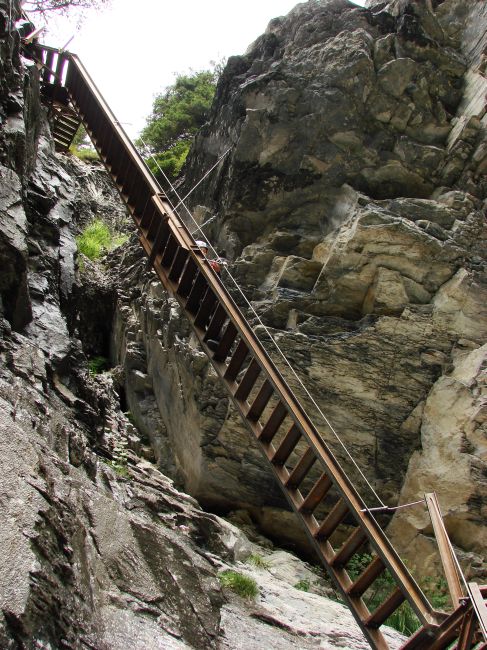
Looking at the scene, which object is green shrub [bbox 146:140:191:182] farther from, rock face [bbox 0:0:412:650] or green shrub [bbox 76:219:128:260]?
rock face [bbox 0:0:412:650]

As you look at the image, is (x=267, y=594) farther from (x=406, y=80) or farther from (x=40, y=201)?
(x=406, y=80)

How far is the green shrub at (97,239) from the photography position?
17.1 metres

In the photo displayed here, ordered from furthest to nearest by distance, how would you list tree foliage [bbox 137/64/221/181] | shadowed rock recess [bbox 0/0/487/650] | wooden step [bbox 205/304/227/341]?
1. tree foliage [bbox 137/64/221/181]
2. wooden step [bbox 205/304/227/341]
3. shadowed rock recess [bbox 0/0/487/650]

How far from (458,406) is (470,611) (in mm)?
5169

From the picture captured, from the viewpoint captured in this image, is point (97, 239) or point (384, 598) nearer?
point (384, 598)

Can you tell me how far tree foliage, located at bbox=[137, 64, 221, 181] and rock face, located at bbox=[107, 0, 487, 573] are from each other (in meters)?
8.99

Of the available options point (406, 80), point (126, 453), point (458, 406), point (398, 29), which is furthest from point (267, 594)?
point (398, 29)

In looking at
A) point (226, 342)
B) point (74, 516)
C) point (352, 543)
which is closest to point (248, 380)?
point (226, 342)

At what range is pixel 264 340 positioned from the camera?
972cm

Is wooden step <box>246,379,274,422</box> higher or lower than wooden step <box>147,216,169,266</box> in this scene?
lower

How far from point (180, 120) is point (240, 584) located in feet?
67.6

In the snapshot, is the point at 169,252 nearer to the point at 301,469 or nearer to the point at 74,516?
the point at 301,469

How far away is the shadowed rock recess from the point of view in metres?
4.89

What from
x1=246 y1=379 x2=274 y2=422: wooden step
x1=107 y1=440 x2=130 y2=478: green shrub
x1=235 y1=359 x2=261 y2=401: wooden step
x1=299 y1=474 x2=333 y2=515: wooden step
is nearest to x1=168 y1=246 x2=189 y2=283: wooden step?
x1=235 y1=359 x2=261 y2=401: wooden step
